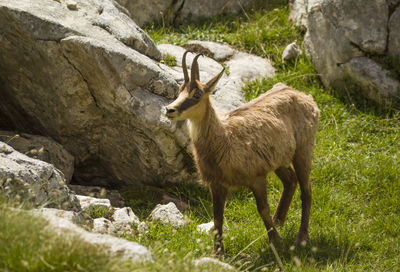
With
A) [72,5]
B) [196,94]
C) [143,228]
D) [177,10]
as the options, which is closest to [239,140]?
[196,94]

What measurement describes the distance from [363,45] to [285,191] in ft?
10.7

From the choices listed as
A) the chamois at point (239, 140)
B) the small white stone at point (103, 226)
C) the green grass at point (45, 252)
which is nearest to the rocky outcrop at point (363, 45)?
the chamois at point (239, 140)

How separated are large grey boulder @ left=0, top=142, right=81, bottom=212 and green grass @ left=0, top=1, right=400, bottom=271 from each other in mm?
905

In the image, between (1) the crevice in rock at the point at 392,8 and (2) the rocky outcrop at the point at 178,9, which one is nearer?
(1) the crevice in rock at the point at 392,8

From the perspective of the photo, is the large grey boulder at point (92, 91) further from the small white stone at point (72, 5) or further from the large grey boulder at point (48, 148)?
the large grey boulder at point (48, 148)

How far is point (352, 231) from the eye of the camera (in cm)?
613

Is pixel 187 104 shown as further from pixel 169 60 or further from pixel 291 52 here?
pixel 291 52

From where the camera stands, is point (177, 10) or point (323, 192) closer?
point (323, 192)

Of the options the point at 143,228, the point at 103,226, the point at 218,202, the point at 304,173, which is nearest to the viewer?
the point at 103,226

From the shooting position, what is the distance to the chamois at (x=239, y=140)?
5.59m

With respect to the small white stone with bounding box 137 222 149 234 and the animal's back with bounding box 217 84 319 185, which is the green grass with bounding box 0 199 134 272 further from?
the animal's back with bounding box 217 84 319 185

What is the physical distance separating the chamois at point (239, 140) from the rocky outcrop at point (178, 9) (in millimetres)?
4961

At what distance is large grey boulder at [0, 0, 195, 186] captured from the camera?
6.51 m

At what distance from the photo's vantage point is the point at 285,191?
669cm
